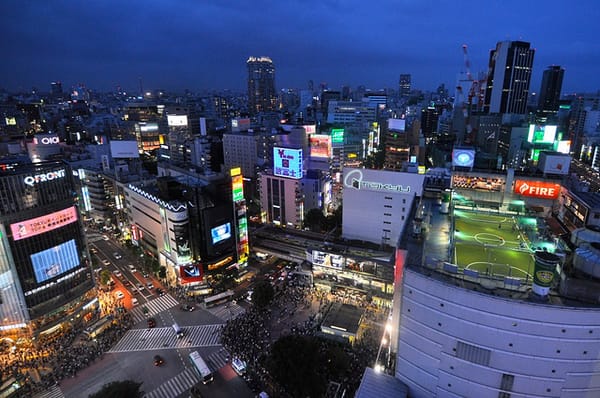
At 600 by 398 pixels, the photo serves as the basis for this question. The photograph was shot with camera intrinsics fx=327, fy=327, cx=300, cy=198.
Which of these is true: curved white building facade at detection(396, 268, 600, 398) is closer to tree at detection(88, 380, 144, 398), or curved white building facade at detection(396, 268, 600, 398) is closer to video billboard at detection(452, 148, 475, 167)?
tree at detection(88, 380, 144, 398)

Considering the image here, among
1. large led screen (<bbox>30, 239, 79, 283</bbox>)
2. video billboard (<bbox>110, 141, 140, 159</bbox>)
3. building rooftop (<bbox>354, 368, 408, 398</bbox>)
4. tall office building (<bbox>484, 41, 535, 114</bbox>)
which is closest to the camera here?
building rooftop (<bbox>354, 368, 408, 398</bbox>)

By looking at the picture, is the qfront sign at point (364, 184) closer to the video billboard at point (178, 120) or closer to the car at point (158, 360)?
the car at point (158, 360)

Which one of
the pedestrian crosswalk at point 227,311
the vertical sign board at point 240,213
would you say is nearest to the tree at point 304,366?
the pedestrian crosswalk at point 227,311

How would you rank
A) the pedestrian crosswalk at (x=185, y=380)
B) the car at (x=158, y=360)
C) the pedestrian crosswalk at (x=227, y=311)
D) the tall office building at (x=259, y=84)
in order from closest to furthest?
the pedestrian crosswalk at (x=185, y=380)
the car at (x=158, y=360)
the pedestrian crosswalk at (x=227, y=311)
the tall office building at (x=259, y=84)

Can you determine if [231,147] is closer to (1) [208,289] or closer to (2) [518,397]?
(1) [208,289]

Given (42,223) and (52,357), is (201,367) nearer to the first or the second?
(52,357)

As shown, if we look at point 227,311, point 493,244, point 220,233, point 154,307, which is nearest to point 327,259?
point 227,311

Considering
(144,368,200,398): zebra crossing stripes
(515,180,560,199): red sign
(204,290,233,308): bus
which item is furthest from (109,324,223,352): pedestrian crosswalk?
(515,180,560,199): red sign
